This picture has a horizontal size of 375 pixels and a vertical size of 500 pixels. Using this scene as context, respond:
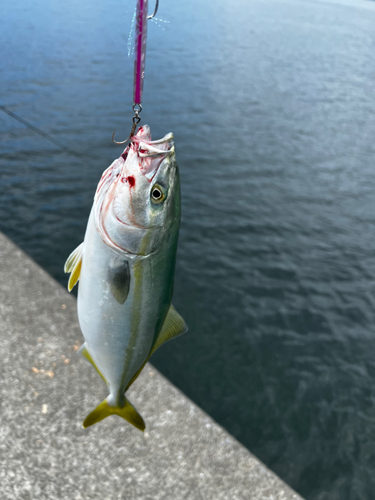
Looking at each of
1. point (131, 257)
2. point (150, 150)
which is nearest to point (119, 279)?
point (131, 257)

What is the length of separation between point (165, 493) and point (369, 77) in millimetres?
24239

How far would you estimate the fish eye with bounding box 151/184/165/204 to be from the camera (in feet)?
7.35

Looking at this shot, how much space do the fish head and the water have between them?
104 centimetres

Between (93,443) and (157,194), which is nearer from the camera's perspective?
(157,194)

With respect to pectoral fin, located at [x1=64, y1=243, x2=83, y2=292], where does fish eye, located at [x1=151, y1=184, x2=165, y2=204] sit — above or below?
above

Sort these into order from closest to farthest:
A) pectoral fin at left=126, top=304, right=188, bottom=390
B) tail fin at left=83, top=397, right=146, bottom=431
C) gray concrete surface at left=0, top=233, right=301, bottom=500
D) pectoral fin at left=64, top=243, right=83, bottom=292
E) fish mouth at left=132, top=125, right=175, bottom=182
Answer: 1. fish mouth at left=132, top=125, right=175, bottom=182
2. pectoral fin at left=64, top=243, right=83, bottom=292
3. pectoral fin at left=126, top=304, right=188, bottom=390
4. tail fin at left=83, top=397, right=146, bottom=431
5. gray concrete surface at left=0, top=233, right=301, bottom=500

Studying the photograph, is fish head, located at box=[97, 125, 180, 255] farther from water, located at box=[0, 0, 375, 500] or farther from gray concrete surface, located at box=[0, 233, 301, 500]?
gray concrete surface, located at box=[0, 233, 301, 500]

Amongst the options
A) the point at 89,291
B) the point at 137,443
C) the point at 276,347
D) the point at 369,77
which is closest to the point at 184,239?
the point at 276,347

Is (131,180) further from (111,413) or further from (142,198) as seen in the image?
(111,413)

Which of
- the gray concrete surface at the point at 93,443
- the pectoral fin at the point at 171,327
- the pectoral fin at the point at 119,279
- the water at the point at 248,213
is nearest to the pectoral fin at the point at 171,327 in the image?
the pectoral fin at the point at 171,327

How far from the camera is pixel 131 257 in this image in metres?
2.35

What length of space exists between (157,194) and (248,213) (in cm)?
851

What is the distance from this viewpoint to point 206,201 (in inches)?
424

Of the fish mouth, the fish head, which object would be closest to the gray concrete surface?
the fish head
